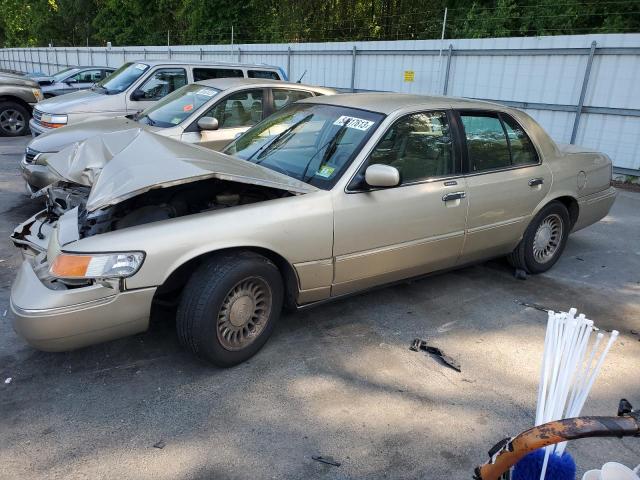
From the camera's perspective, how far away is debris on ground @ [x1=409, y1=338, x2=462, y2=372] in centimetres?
350

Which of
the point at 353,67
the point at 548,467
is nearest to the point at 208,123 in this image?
the point at 548,467

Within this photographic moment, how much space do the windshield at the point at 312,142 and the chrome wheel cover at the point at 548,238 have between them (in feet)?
7.23

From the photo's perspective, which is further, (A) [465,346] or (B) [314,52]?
(B) [314,52]

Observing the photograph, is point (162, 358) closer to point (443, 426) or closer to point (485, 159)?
point (443, 426)

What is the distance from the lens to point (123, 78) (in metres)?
8.79

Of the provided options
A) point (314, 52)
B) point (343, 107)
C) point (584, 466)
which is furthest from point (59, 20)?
point (584, 466)

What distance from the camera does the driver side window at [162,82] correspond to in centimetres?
832

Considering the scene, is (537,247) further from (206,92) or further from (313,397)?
(206,92)

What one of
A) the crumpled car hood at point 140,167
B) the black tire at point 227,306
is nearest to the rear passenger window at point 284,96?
the crumpled car hood at point 140,167

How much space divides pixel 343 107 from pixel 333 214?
109cm

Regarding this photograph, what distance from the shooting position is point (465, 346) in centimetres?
375

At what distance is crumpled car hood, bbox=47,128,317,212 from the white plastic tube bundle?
2.00 m

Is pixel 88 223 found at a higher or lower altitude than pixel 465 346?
higher

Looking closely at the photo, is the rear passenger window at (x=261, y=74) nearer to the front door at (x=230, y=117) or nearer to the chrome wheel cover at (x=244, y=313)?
the front door at (x=230, y=117)
